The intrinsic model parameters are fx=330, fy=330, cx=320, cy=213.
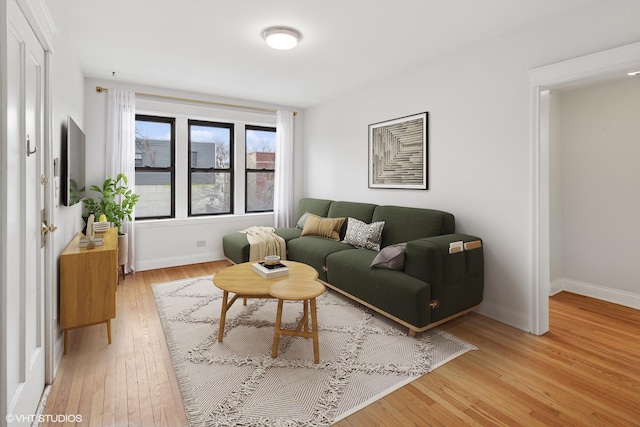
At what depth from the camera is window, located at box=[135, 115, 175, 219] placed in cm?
465

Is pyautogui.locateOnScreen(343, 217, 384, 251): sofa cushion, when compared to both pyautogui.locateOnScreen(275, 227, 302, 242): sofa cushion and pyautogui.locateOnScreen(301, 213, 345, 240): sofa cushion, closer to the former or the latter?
pyautogui.locateOnScreen(301, 213, 345, 240): sofa cushion

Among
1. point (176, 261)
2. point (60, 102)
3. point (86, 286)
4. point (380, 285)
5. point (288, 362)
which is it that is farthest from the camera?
point (176, 261)

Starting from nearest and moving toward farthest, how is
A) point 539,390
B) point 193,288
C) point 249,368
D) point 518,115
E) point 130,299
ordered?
point 539,390 < point 249,368 < point 518,115 < point 130,299 < point 193,288

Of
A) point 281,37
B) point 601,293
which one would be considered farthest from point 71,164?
point 601,293

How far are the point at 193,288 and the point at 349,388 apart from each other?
2.41m

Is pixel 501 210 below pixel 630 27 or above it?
below

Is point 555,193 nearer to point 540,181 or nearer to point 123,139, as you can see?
point 540,181

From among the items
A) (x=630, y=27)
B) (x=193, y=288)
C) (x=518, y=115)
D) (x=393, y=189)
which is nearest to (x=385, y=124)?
(x=393, y=189)

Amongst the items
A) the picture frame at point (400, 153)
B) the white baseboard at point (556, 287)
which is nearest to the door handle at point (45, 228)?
the picture frame at point (400, 153)

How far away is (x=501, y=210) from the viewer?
291 centimetres

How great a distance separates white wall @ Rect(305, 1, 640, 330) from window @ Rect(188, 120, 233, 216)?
2714mm

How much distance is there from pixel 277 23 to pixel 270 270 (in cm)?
202

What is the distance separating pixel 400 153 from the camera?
3.88 metres

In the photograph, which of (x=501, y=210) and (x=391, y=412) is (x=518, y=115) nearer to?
(x=501, y=210)
